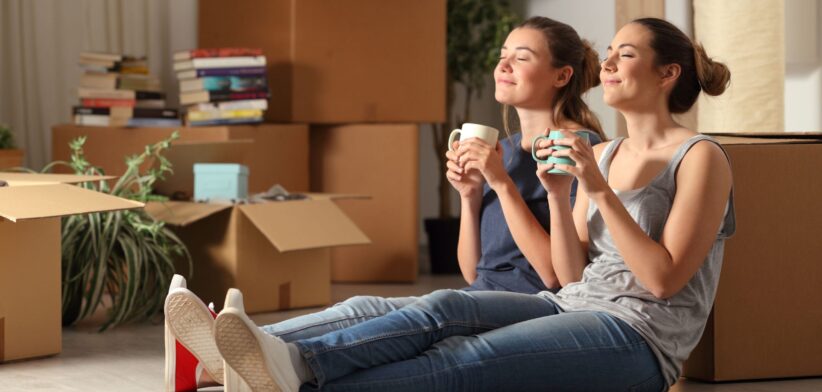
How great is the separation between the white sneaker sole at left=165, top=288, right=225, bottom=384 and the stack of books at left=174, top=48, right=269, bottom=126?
2.24 metres

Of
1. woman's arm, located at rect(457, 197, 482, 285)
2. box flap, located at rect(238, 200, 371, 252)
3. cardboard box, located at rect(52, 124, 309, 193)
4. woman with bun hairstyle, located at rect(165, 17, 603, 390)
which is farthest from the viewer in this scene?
cardboard box, located at rect(52, 124, 309, 193)

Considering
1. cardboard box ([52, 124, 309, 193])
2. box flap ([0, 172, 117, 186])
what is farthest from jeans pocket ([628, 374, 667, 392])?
cardboard box ([52, 124, 309, 193])

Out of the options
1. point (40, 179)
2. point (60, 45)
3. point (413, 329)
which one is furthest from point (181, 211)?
point (413, 329)

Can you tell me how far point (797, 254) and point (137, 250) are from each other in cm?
170

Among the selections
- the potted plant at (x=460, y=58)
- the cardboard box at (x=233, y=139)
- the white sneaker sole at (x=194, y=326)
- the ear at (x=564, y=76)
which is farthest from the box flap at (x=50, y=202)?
the potted plant at (x=460, y=58)

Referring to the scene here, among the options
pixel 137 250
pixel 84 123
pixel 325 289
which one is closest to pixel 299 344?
pixel 137 250

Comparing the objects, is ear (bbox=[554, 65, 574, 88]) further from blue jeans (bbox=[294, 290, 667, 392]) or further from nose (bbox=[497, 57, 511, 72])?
blue jeans (bbox=[294, 290, 667, 392])

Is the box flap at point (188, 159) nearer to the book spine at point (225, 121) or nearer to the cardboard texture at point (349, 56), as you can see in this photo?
the book spine at point (225, 121)

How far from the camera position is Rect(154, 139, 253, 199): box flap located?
3.61m

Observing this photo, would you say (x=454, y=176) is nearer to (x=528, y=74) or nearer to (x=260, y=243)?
(x=528, y=74)

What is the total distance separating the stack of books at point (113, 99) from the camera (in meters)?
4.14

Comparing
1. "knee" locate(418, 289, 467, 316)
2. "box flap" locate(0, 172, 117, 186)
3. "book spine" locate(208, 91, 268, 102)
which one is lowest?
"knee" locate(418, 289, 467, 316)

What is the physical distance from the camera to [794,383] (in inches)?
91.8

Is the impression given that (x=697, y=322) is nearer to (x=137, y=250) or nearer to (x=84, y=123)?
(x=137, y=250)
